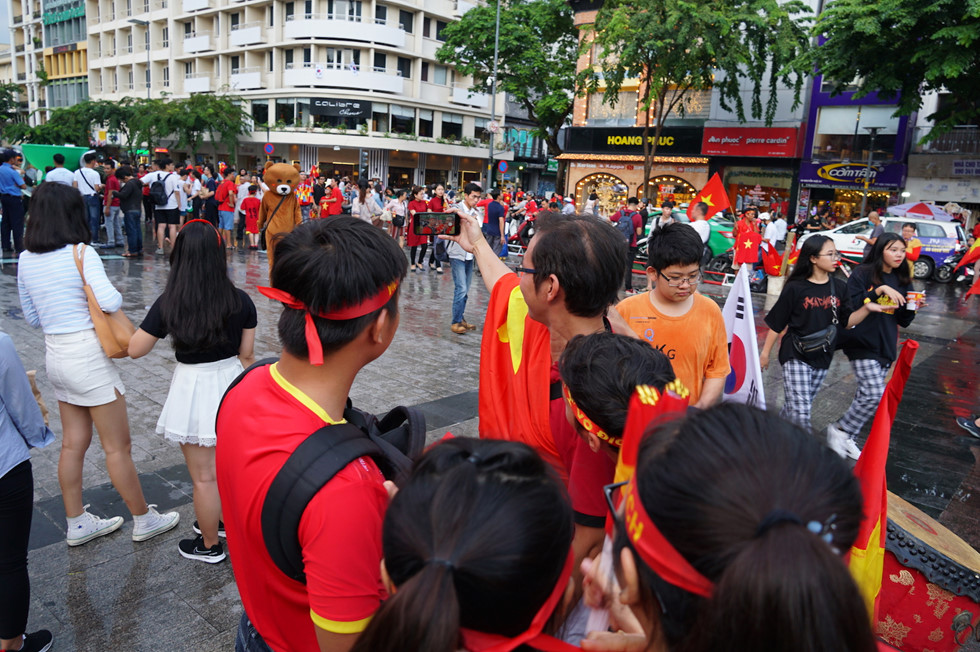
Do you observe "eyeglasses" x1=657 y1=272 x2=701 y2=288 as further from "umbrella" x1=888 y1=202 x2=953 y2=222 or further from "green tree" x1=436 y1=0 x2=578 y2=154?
"green tree" x1=436 y1=0 x2=578 y2=154

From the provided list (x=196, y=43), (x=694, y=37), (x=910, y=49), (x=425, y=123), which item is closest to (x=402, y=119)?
(x=425, y=123)

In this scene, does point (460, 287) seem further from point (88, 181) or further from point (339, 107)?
point (339, 107)

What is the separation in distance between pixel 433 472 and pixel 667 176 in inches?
1263

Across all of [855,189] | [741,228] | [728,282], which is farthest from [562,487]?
[855,189]

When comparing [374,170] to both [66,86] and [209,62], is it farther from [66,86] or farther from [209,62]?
[66,86]

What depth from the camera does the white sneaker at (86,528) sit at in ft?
11.0

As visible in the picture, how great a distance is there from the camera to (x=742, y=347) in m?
3.85

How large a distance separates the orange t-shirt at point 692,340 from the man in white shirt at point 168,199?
12.0 metres

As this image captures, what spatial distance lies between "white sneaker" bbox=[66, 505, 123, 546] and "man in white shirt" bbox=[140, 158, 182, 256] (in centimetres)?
1070

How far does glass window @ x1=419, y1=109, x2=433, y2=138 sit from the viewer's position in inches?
1652

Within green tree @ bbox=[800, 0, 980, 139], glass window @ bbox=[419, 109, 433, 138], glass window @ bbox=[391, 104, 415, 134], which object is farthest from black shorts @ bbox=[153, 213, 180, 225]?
glass window @ bbox=[419, 109, 433, 138]

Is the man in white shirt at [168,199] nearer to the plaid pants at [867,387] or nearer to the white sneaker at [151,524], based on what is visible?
the white sneaker at [151,524]

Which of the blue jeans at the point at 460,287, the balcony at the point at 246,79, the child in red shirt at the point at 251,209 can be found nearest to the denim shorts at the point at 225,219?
the child in red shirt at the point at 251,209

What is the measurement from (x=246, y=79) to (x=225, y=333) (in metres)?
43.8
